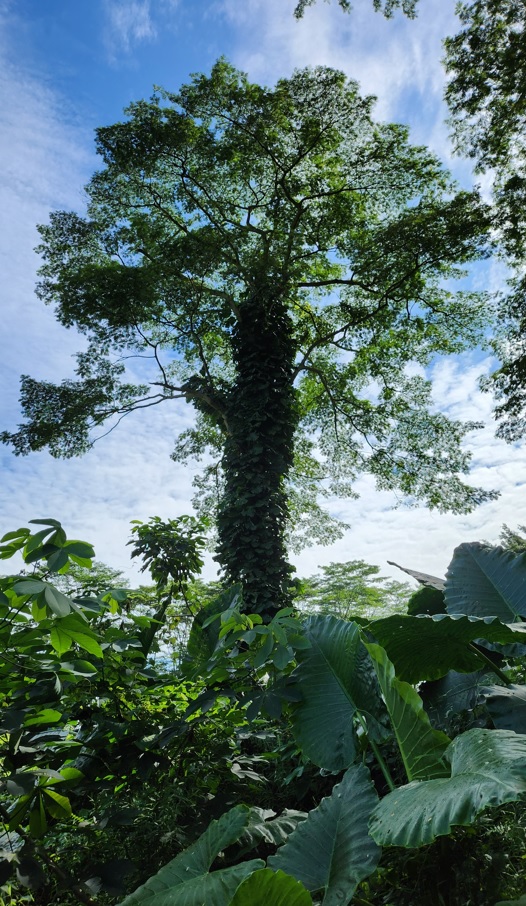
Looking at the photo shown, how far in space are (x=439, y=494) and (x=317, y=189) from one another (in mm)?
5888

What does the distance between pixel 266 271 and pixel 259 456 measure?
3.51m

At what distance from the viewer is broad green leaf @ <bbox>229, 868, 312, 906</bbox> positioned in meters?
0.76

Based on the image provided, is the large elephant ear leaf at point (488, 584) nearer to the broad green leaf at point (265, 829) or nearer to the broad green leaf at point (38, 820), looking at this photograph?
the broad green leaf at point (265, 829)

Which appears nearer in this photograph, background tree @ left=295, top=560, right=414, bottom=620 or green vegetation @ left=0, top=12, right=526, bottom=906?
green vegetation @ left=0, top=12, right=526, bottom=906

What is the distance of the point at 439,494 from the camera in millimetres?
10414

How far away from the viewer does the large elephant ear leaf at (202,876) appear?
0.90 metres

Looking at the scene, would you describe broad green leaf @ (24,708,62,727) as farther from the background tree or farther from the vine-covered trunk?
the background tree

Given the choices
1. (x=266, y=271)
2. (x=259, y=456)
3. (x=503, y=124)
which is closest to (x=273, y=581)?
(x=259, y=456)

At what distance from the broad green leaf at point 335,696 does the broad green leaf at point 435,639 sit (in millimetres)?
82

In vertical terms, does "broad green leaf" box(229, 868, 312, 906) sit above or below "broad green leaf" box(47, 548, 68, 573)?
below

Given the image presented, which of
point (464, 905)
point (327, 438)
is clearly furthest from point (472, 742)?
point (327, 438)

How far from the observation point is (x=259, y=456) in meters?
7.98

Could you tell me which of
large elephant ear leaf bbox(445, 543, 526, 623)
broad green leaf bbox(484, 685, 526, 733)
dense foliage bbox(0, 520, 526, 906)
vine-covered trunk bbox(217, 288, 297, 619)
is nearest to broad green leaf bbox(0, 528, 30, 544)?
dense foliage bbox(0, 520, 526, 906)

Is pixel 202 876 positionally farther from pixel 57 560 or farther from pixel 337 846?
pixel 57 560
